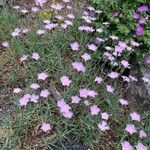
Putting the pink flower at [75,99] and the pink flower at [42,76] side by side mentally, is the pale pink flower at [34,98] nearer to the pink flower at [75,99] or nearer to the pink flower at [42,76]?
the pink flower at [42,76]

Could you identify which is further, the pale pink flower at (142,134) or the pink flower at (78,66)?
the pink flower at (78,66)

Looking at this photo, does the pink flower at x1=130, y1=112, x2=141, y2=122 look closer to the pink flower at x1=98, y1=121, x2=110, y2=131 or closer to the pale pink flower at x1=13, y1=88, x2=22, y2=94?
the pink flower at x1=98, y1=121, x2=110, y2=131

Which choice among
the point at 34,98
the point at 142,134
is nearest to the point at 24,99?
the point at 34,98

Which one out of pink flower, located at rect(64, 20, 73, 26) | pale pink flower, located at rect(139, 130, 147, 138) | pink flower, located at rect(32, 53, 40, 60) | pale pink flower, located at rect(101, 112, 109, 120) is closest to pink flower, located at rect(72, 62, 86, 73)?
pink flower, located at rect(32, 53, 40, 60)

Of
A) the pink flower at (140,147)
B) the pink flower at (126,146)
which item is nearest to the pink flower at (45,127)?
the pink flower at (126,146)

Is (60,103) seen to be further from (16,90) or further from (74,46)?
(74,46)

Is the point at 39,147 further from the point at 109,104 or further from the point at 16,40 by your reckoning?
the point at 16,40

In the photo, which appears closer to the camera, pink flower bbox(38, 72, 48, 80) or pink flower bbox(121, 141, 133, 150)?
pink flower bbox(121, 141, 133, 150)

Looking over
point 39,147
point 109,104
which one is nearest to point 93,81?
point 109,104
